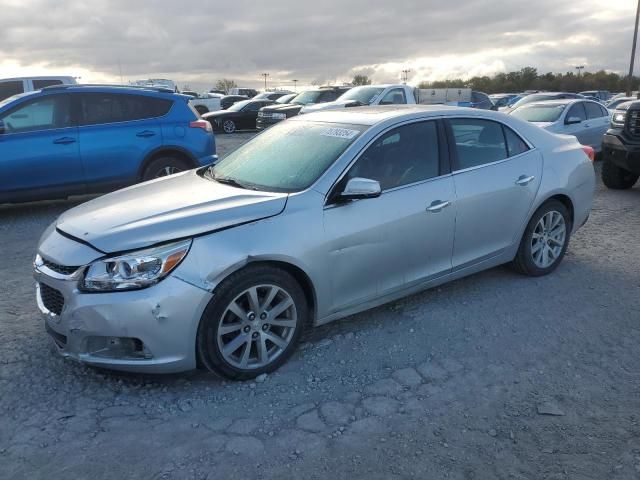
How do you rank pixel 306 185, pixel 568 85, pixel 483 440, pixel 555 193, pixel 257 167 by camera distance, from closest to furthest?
pixel 483 440, pixel 306 185, pixel 257 167, pixel 555 193, pixel 568 85

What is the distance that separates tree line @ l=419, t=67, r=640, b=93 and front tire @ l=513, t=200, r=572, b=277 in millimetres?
65003

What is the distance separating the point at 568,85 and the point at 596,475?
74.0 meters

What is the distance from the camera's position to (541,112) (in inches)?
488

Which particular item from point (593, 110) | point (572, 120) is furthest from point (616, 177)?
point (593, 110)

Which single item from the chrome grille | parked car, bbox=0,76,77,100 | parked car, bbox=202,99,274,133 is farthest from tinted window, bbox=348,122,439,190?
parked car, bbox=202,99,274,133

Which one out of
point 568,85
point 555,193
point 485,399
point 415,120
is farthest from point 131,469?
point 568,85

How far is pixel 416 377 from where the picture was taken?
3441 mm

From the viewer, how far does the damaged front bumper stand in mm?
3051

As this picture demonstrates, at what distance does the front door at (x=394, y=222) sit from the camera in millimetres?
3684

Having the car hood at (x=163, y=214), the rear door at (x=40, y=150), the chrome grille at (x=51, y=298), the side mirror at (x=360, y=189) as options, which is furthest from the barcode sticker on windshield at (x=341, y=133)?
the rear door at (x=40, y=150)

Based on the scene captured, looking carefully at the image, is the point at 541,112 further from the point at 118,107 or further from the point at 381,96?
the point at 118,107

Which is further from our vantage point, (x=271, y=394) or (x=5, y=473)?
(x=271, y=394)

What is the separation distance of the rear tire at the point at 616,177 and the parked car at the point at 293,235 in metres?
4.80

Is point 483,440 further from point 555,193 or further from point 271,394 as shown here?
point 555,193
